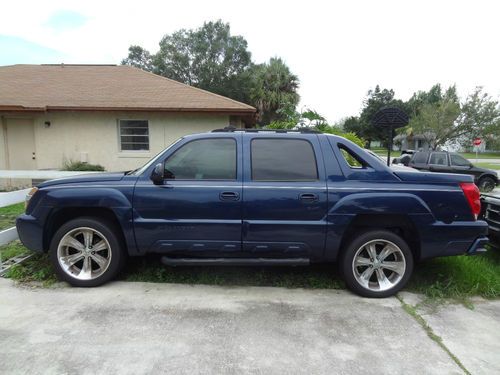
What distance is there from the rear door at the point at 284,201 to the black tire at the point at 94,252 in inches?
57.5

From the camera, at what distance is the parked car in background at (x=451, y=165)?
11.9 metres

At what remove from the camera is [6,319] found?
10.3ft

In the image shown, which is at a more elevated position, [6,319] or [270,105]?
[270,105]

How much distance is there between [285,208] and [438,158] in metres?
10.8

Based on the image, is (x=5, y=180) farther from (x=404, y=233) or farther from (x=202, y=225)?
(x=404, y=233)

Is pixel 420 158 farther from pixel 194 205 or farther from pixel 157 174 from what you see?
pixel 157 174

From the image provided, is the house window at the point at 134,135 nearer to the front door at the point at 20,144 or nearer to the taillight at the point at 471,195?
the front door at the point at 20,144

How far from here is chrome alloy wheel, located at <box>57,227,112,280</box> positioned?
3775 mm

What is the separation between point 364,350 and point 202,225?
1.94 metres

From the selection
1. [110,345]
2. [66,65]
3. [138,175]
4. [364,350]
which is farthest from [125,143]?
[364,350]

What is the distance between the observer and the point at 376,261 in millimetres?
3701

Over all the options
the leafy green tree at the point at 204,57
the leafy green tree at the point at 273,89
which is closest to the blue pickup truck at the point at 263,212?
the leafy green tree at the point at 273,89

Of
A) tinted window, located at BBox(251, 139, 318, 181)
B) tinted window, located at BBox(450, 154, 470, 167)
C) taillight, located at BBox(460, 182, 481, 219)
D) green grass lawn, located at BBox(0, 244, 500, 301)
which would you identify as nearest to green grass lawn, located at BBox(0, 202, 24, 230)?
green grass lawn, located at BBox(0, 244, 500, 301)

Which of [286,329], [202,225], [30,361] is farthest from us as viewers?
[202,225]
